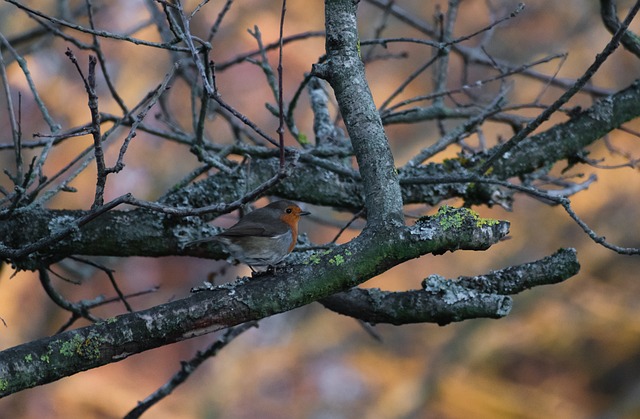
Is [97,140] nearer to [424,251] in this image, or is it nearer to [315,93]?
[424,251]

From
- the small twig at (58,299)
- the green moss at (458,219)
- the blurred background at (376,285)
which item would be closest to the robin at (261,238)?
the small twig at (58,299)

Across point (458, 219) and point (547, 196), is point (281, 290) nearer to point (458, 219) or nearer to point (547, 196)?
point (458, 219)

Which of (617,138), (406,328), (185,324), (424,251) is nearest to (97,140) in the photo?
(185,324)

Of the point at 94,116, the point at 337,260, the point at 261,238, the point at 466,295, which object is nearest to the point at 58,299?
the point at 261,238

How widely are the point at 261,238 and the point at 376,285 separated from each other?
693 cm

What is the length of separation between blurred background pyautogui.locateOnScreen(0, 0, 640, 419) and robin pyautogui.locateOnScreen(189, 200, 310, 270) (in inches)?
222

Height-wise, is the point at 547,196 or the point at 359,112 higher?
the point at 359,112

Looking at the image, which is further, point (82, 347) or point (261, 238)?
point (261, 238)

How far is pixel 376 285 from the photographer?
997 cm

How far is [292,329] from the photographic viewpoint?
11.0 meters

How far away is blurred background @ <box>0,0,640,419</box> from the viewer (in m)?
9.55

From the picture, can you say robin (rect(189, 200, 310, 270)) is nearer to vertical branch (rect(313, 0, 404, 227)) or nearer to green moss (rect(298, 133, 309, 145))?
green moss (rect(298, 133, 309, 145))

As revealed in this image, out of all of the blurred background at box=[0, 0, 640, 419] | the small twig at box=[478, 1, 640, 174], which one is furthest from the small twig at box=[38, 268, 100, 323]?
the blurred background at box=[0, 0, 640, 419]

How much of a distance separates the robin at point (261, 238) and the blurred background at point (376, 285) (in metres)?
5.63
